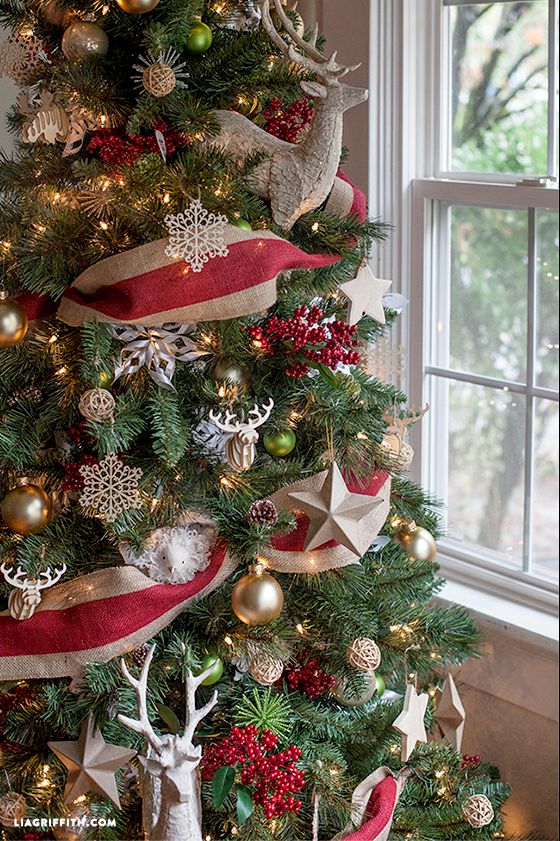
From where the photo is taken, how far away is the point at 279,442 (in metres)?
1.26

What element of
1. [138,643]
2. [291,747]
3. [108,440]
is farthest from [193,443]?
[291,747]

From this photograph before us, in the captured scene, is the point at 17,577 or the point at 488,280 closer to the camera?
the point at 17,577

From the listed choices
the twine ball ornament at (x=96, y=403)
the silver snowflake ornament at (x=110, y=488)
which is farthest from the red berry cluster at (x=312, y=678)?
the twine ball ornament at (x=96, y=403)

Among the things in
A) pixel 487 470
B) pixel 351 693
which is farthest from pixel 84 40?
pixel 487 470

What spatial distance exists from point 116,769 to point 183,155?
29.9 inches

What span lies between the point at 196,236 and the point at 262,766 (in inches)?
25.5

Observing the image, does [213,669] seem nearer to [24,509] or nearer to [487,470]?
[24,509]

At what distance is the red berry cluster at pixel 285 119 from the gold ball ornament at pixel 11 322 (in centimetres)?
42

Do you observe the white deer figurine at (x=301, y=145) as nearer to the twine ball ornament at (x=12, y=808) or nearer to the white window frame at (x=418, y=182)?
the white window frame at (x=418, y=182)

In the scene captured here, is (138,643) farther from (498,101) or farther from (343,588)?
(498,101)

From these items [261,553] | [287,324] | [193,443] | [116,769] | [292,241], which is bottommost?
[116,769]

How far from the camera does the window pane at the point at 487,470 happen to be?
Result: 1.87m

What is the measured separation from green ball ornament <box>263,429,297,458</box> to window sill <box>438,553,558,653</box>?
0.64 m

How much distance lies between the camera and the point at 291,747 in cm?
124
